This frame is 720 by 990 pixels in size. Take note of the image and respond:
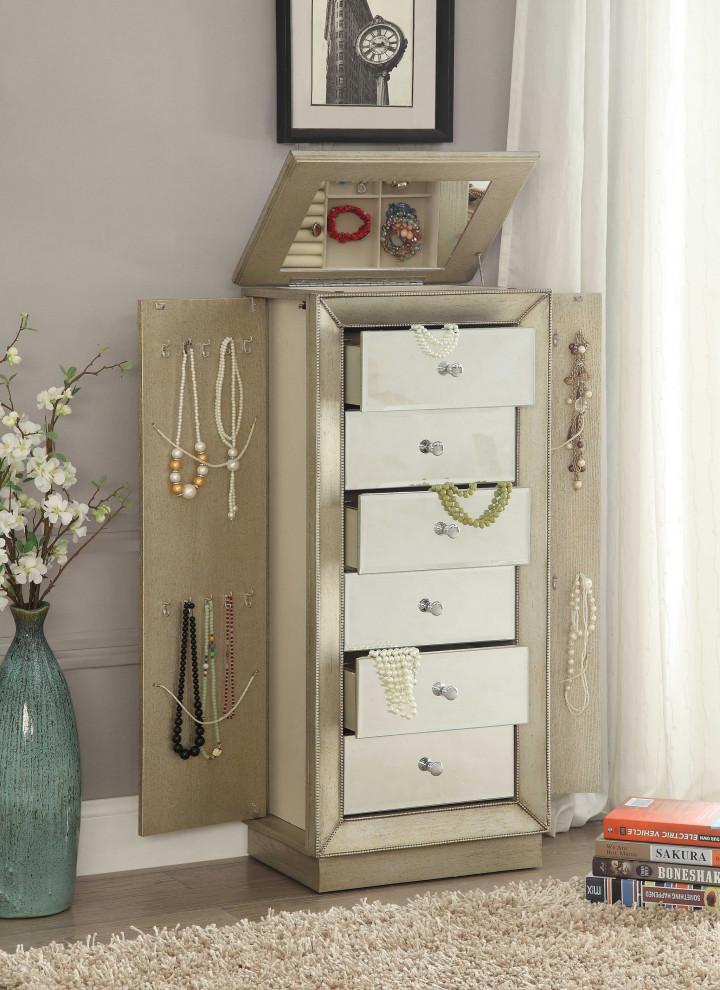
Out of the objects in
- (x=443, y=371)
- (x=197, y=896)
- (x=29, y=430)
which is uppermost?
(x=443, y=371)

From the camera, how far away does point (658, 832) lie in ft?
8.47

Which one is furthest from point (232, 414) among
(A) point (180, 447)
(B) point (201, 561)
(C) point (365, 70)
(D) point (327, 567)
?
(C) point (365, 70)

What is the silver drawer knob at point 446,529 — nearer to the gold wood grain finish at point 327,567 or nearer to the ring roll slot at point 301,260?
the gold wood grain finish at point 327,567

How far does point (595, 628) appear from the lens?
10.0 ft

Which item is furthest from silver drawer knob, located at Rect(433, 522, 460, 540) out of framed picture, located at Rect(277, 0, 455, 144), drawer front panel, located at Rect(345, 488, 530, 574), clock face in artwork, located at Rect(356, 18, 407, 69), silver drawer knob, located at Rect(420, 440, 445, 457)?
clock face in artwork, located at Rect(356, 18, 407, 69)

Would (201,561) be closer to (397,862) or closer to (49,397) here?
(49,397)

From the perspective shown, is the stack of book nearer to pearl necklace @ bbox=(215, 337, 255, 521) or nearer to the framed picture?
pearl necklace @ bbox=(215, 337, 255, 521)

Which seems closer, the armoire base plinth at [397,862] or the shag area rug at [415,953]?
the shag area rug at [415,953]

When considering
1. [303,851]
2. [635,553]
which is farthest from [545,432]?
[303,851]

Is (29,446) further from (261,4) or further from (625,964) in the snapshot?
(625,964)

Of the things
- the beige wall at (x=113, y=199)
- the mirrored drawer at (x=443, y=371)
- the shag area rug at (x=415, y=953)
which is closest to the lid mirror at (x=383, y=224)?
the beige wall at (x=113, y=199)

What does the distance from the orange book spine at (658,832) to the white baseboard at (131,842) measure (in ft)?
2.63

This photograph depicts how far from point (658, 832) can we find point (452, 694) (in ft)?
1.49

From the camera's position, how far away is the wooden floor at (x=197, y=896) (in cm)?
256
